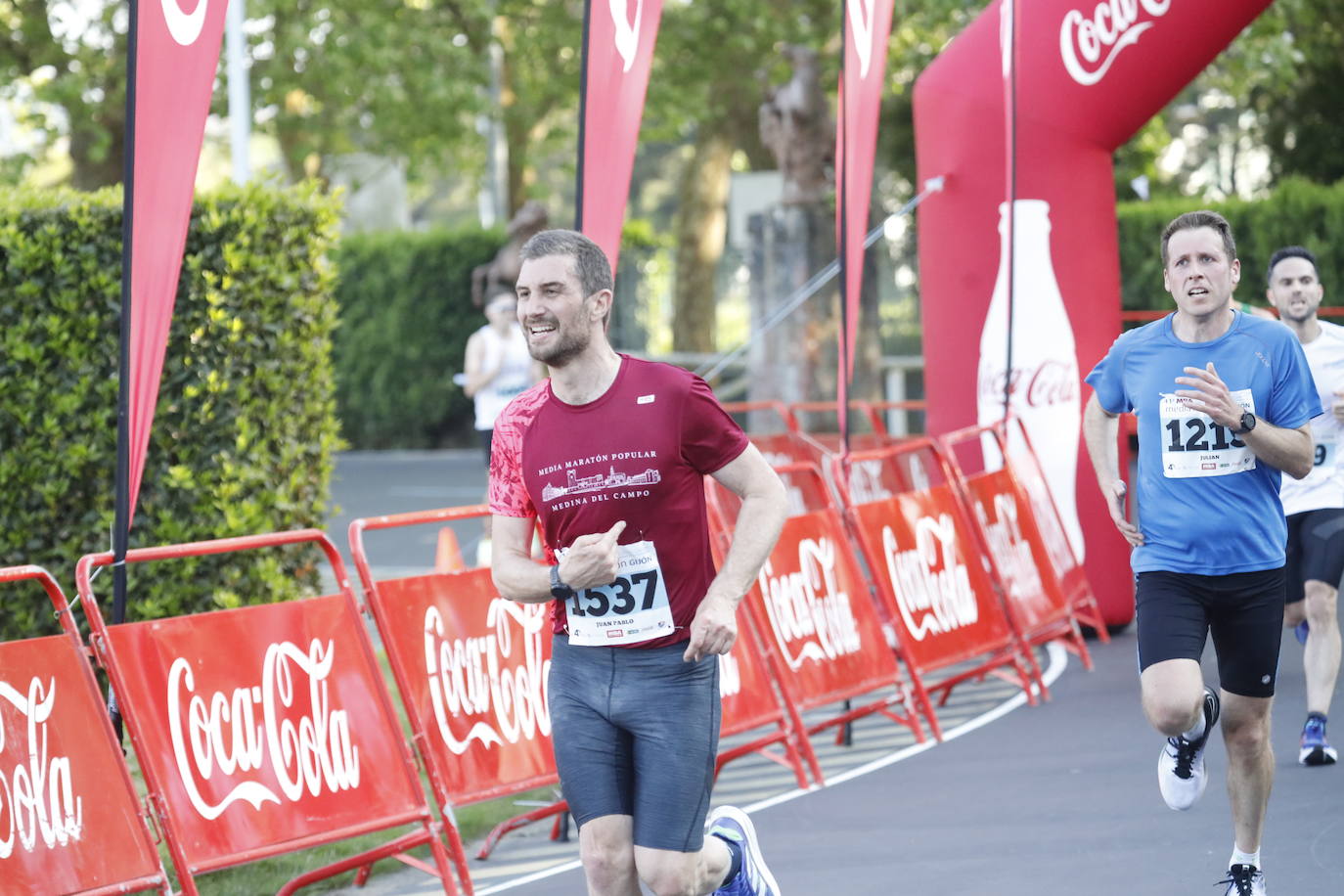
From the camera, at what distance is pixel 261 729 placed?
5.48 m

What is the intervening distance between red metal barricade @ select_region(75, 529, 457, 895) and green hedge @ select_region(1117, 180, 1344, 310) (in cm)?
1730

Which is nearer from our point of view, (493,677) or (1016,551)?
(493,677)

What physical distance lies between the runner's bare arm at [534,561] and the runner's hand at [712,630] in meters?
0.24

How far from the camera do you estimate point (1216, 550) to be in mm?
5156

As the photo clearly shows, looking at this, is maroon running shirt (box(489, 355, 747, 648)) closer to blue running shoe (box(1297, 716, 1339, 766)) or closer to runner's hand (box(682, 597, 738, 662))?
runner's hand (box(682, 597, 738, 662))

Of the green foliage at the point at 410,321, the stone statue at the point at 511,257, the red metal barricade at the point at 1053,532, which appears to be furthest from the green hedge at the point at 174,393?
the green foliage at the point at 410,321

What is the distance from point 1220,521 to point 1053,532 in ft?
17.4

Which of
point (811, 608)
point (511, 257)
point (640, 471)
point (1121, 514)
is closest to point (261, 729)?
point (640, 471)

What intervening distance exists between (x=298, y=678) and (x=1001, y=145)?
6.68 m

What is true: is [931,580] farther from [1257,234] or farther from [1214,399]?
[1257,234]

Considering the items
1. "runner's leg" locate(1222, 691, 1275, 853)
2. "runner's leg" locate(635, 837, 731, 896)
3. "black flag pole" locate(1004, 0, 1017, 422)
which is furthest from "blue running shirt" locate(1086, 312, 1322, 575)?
"black flag pole" locate(1004, 0, 1017, 422)

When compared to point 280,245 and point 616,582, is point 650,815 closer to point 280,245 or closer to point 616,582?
point 616,582

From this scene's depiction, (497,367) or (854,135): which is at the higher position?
(854,135)

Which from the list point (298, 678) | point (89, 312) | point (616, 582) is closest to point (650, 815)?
point (616, 582)
